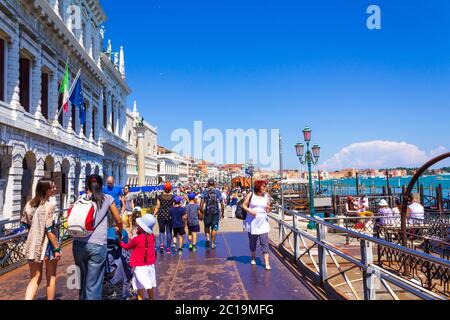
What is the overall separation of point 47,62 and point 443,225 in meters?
17.0

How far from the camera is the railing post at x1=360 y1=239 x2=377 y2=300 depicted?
3.84 metres

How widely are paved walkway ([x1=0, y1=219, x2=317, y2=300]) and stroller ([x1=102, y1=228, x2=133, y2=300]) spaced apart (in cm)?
54

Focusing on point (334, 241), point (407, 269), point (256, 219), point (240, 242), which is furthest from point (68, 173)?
point (407, 269)

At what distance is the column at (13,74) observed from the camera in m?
12.3

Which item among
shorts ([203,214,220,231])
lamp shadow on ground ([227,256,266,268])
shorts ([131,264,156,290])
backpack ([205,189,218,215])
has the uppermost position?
backpack ([205,189,218,215])

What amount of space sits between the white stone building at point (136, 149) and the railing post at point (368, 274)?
47779 millimetres

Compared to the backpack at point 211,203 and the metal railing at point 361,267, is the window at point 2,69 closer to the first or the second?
the backpack at point 211,203

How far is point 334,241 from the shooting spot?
12.4 metres

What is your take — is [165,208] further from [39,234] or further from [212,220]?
[39,234]

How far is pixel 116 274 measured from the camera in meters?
4.32

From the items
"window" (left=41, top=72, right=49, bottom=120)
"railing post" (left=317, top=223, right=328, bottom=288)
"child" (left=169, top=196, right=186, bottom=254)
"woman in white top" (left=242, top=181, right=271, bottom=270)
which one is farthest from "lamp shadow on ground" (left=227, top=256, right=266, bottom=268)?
"window" (left=41, top=72, right=49, bottom=120)

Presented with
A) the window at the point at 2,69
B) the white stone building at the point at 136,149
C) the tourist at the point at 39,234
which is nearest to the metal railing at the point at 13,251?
the tourist at the point at 39,234

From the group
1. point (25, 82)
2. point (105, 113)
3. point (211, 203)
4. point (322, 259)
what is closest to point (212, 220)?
point (211, 203)

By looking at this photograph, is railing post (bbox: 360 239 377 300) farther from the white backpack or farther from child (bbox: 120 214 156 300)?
the white backpack
